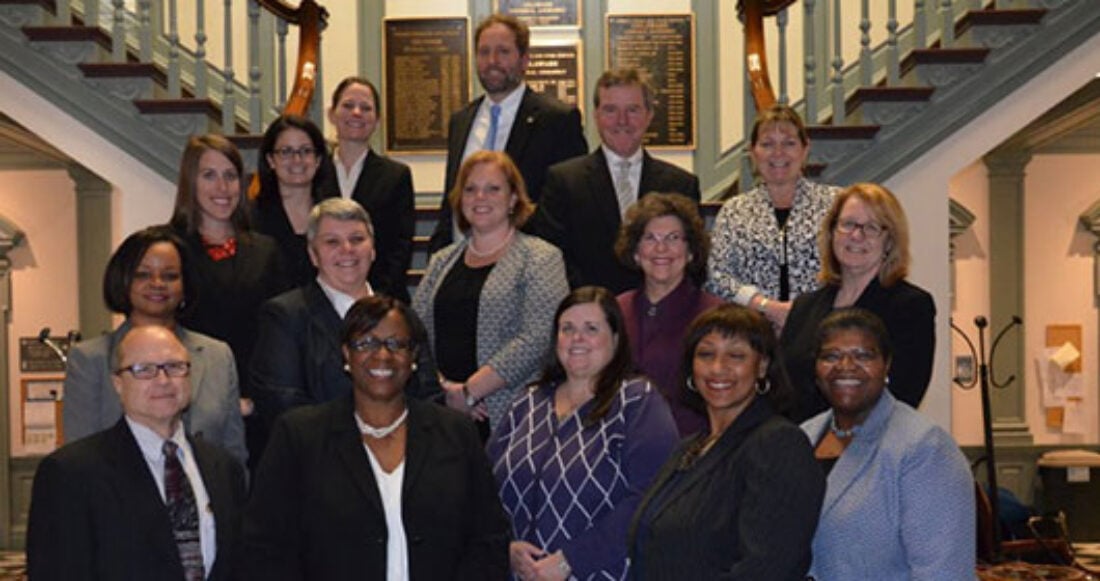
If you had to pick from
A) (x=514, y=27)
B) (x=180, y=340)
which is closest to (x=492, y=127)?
(x=514, y=27)

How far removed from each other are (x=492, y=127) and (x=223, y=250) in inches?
49.4

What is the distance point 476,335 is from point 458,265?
240 mm

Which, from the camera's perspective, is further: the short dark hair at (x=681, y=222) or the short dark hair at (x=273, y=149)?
the short dark hair at (x=273, y=149)

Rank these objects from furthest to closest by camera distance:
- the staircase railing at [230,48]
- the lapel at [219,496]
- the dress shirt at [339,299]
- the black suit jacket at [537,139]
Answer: the staircase railing at [230,48], the black suit jacket at [537,139], the dress shirt at [339,299], the lapel at [219,496]

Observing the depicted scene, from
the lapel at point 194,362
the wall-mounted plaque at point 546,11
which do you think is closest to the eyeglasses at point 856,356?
the lapel at point 194,362

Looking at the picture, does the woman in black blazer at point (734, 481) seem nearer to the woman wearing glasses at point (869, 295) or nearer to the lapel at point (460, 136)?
the woman wearing glasses at point (869, 295)

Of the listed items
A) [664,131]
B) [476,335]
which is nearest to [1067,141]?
[664,131]

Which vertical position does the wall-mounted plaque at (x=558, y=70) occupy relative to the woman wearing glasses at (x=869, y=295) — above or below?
above

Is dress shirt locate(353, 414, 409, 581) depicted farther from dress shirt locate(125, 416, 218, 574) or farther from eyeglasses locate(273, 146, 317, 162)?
eyeglasses locate(273, 146, 317, 162)

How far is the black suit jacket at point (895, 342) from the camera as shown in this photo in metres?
3.74

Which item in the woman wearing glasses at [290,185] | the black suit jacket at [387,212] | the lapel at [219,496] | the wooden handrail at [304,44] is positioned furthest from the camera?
the wooden handrail at [304,44]

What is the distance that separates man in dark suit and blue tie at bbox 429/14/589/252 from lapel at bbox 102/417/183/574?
6.60 ft

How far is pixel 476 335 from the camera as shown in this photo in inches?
171

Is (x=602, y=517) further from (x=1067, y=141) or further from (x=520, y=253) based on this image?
(x=1067, y=141)
